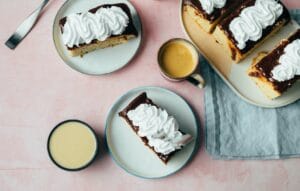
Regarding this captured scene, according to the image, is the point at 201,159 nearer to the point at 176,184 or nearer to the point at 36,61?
the point at 176,184

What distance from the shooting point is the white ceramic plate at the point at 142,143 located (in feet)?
5.28

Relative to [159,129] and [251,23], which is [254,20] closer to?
[251,23]

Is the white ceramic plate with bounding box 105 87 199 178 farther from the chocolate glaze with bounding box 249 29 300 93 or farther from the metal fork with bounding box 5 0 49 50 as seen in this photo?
the metal fork with bounding box 5 0 49 50

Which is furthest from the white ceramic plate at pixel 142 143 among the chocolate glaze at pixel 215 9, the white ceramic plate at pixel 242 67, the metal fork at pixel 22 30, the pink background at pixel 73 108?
the metal fork at pixel 22 30

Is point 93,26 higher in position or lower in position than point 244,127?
higher

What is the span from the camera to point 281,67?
5.16 ft

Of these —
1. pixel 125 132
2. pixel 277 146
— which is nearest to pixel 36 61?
pixel 125 132

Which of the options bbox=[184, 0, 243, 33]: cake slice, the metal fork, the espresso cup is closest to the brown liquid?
the espresso cup

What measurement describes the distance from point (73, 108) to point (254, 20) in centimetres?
71

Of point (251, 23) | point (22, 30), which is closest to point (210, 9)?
point (251, 23)

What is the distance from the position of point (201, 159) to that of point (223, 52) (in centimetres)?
39

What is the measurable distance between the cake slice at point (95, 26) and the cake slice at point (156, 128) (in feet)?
0.83

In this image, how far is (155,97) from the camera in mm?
1650

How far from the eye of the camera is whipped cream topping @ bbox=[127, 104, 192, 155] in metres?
1.53
